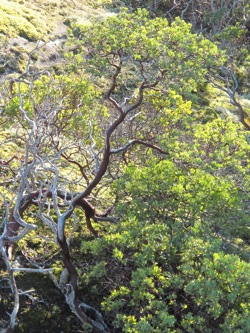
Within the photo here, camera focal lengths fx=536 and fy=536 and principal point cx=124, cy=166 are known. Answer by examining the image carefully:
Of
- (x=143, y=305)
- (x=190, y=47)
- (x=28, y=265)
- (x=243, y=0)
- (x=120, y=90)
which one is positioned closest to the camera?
(x=143, y=305)

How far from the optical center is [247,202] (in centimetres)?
793

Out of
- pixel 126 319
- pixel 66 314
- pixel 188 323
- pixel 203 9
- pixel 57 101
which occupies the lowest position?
pixel 66 314

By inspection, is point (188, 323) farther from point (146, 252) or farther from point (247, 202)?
point (247, 202)

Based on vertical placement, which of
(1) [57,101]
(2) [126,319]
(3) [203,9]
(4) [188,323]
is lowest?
(2) [126,319]

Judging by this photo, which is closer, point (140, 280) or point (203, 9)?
point (140, 280)

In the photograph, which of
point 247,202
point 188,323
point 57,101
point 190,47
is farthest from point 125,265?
point 190,47

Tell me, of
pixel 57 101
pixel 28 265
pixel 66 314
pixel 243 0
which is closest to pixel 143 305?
pixel 66 314

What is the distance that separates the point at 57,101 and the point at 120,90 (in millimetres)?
4860

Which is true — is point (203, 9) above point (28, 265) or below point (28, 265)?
above

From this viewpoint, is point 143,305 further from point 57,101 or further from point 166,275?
point 57,101

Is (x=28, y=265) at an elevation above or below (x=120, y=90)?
below

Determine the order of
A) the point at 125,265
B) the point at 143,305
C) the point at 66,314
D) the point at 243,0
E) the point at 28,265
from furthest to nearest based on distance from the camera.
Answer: the point at 243,0 → the point at 28,265 → the point at 66,314 → the point at 125,265 → the point at 143,305

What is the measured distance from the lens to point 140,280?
229 inches

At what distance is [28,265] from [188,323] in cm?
276
